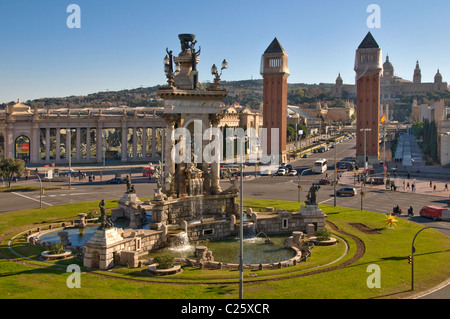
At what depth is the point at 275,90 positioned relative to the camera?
12231cm

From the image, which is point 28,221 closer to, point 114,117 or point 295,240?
point 295,240

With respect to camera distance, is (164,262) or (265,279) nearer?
(265,279)

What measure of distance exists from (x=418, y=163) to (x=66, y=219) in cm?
8365

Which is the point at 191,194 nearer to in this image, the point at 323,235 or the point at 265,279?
the point at 323,235

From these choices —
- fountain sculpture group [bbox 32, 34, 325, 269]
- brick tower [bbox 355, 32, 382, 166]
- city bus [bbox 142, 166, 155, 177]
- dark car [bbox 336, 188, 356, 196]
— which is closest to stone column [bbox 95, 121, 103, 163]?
city bus [bbox 142, 166, 155, 177]

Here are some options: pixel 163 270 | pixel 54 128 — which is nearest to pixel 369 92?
pixel 54 128

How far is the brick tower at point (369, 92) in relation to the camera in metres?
112

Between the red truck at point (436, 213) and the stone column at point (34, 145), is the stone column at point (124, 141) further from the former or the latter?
the red truck at point (436, 213)

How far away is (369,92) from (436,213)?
6988 cm

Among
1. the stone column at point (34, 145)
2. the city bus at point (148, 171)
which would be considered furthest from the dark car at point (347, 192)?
the stone column at point (34, 145)

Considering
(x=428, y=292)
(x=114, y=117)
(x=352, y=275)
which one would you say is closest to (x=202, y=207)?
(x=352, y=275)

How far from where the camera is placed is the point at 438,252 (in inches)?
1318

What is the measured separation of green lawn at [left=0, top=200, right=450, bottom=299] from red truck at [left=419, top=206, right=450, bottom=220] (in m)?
11.5

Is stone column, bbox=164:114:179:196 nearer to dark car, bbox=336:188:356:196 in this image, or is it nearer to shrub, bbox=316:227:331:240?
shrub, bbox=316:227:331:240
